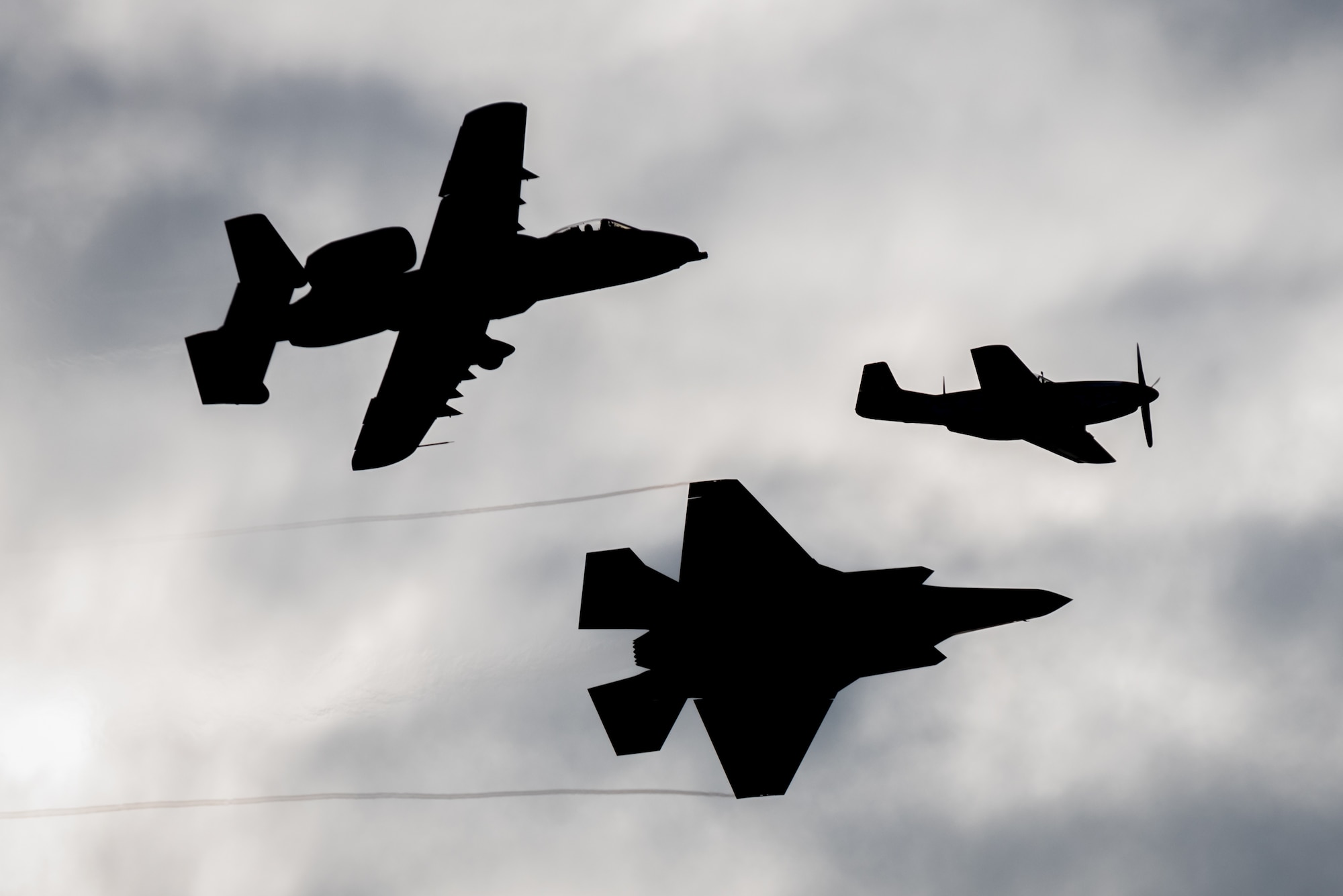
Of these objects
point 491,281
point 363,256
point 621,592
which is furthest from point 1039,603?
point 363,256

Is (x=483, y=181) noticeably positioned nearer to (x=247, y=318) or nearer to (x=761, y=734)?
(x=247, y=318)

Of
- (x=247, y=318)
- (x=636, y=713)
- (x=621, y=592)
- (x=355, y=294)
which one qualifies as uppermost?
(x=355, y=294)

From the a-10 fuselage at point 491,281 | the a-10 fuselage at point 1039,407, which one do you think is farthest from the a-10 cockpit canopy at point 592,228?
the a-10 fuselage at point 1039,407

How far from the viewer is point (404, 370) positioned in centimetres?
4278

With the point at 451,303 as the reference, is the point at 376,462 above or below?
below

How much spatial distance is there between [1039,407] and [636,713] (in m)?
29.4

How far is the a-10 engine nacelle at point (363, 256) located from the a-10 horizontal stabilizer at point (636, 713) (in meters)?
18.6

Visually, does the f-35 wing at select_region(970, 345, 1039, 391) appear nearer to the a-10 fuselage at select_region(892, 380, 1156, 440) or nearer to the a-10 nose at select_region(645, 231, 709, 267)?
the a-10 fuselage at select_region(892, 380, 1156, 440)

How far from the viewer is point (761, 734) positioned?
44656 mm

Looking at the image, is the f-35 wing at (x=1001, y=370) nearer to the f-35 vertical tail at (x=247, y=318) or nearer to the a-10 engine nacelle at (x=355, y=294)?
the a-10 engine nacelle at (x=355, y=294)

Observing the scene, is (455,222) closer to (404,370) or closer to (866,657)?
(404,370)

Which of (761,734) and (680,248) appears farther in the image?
(761,734)

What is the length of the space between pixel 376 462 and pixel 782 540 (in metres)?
17.6

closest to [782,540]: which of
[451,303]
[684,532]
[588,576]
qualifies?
[684,532]
